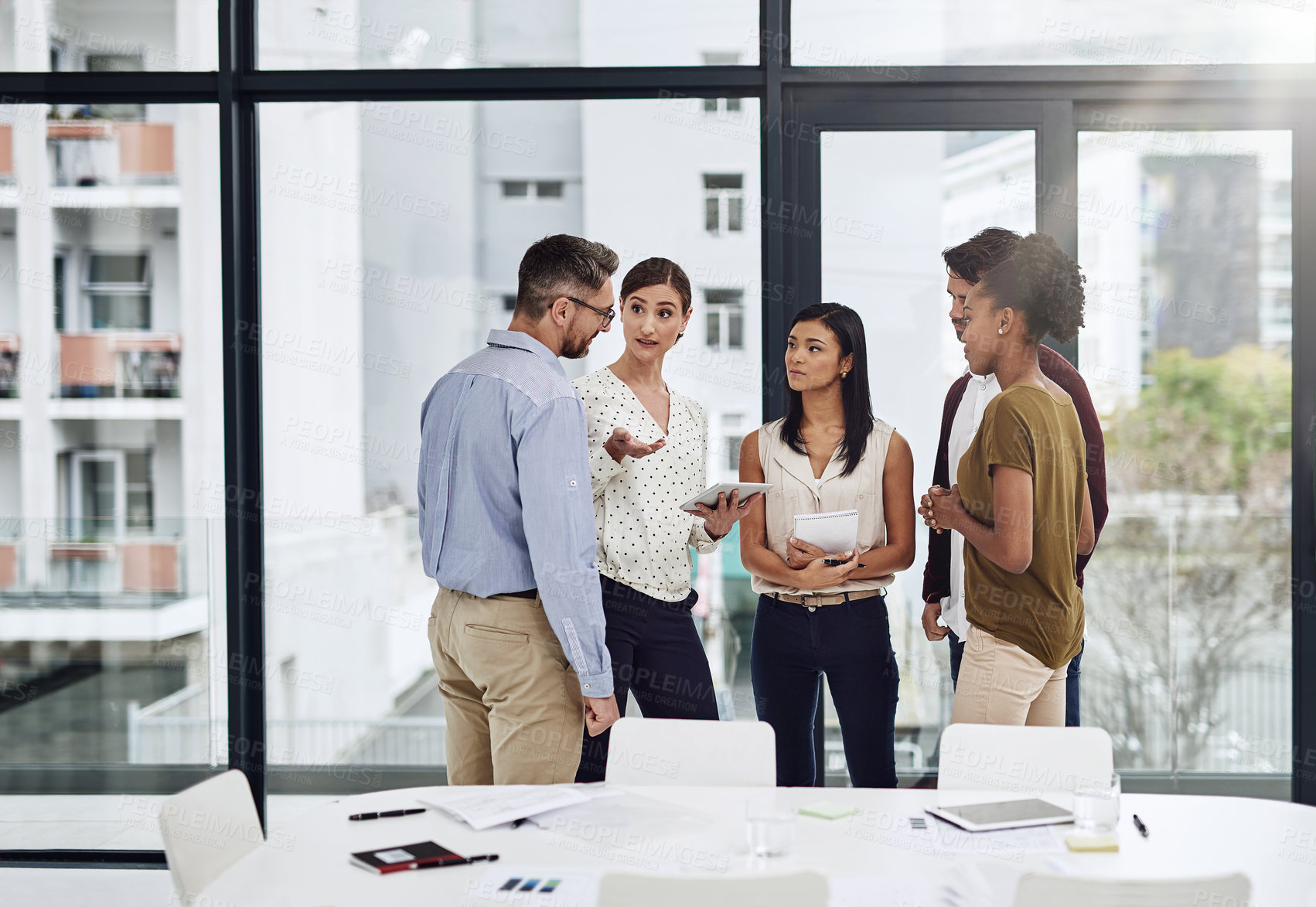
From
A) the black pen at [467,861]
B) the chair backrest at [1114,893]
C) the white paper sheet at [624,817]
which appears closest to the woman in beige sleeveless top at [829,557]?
the white paper sheet at [624,817]

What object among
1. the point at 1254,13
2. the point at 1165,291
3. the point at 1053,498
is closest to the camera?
the point at 1053,498

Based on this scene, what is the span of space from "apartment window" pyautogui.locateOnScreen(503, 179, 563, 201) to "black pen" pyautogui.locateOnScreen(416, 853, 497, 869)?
7.72 feet

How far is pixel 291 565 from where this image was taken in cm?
357

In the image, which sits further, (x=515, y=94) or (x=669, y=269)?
(x=515, y=94)

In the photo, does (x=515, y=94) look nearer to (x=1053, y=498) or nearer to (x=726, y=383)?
(x=726, y=383)

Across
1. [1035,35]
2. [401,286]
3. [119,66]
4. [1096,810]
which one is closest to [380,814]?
[1096,810]

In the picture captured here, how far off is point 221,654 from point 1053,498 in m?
2.71

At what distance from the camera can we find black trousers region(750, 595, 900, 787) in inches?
104

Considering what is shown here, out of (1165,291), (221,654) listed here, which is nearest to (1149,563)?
(1165,291)

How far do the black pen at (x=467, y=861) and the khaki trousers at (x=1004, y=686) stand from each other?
118 centimetres

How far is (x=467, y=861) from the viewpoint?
1.61 metres

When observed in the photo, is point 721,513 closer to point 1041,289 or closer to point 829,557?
point 829,557

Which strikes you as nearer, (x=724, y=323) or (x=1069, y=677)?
(x=1069, y=677)

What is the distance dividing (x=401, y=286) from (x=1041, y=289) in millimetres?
2089
